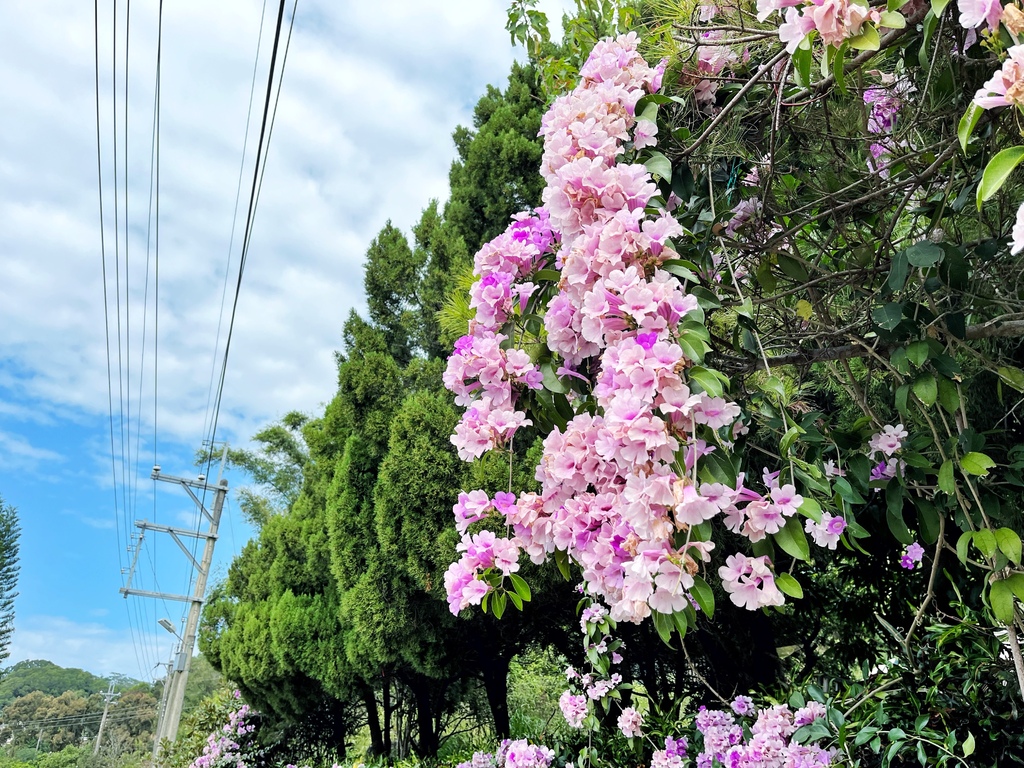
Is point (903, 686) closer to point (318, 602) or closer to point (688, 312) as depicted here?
point (688, 312)

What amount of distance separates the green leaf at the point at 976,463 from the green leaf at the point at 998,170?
Result: 0.63m

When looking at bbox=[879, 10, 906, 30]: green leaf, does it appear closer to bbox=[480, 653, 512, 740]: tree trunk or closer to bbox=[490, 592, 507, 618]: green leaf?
bbox=[490, 592, 507, 618]: green leaf

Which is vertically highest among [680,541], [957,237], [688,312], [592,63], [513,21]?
[513,21]

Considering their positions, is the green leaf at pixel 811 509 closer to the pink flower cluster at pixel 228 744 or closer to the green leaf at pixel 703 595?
the green leaf at pixel 703 595

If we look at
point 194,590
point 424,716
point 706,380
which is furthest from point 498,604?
point 194,590

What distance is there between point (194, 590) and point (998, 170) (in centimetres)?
1233

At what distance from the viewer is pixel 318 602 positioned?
4.36 meters

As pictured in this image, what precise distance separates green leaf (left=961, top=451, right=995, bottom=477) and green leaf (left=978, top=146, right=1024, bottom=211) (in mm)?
628

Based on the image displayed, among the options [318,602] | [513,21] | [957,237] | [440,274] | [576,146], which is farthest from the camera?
[318,602]

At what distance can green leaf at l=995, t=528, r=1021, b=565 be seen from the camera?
0.91m

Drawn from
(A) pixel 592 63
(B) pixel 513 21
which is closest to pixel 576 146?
(A) pixel 592 63

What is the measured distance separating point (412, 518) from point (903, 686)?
218 cm

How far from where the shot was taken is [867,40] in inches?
27.9

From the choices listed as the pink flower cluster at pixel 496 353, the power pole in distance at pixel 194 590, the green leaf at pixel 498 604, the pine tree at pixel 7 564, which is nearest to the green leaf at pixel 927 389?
the pink flower cluster at pixel 496 353
